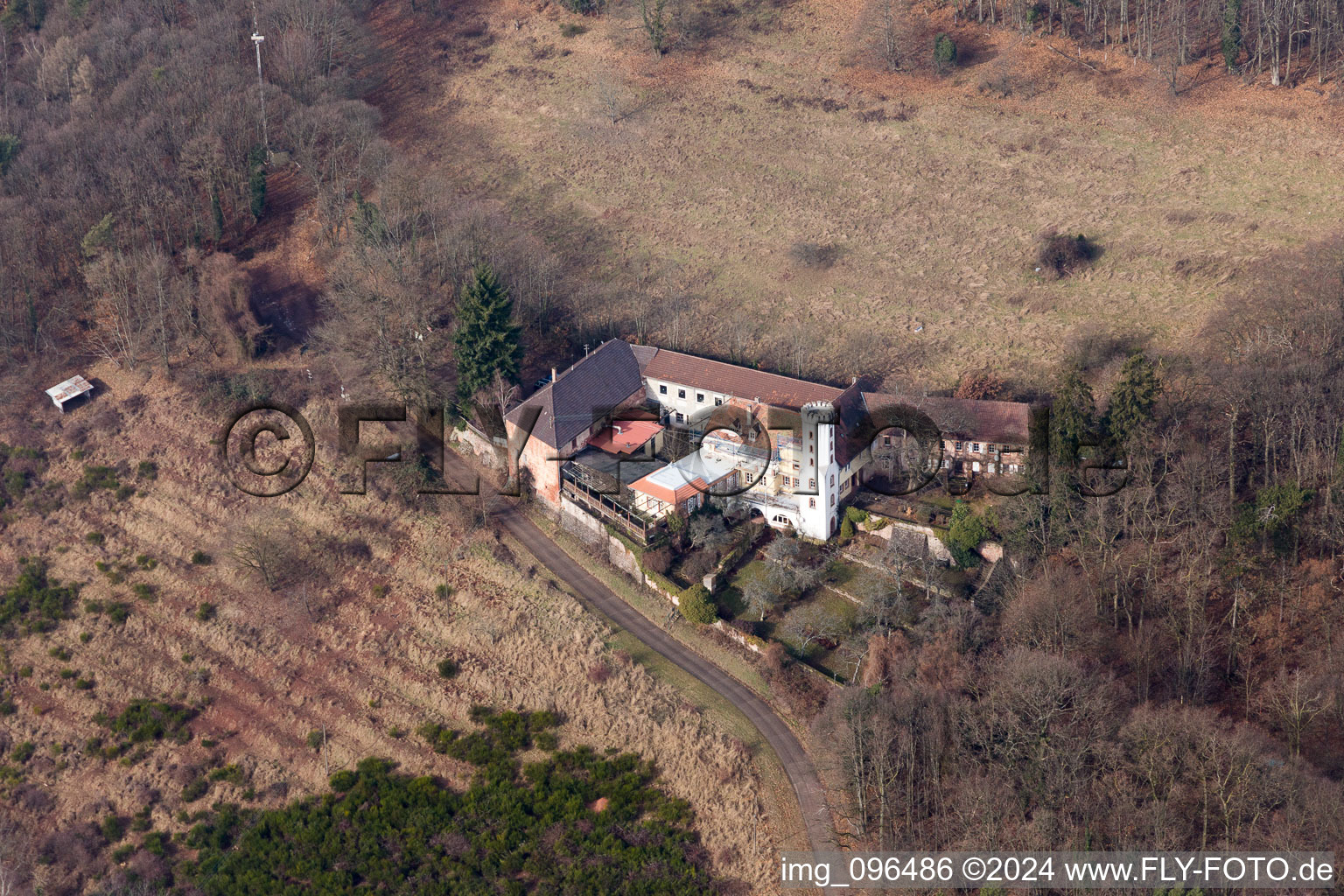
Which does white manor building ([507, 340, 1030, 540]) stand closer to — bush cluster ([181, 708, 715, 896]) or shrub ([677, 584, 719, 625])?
shrub ([677, 584, 719, 625])

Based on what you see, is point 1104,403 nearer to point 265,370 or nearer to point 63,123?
point 265,370

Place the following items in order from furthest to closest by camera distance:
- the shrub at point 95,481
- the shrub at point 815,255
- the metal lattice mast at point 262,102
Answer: the metal lattice mast at point 262,102
the shrub at point 815,255
the shrub at point 95,481

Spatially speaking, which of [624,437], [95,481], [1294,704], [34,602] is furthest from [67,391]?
[1294,704]

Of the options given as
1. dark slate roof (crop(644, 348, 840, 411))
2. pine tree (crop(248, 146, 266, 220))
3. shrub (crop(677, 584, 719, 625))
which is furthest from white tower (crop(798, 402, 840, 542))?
pine tree (crop(248, 146, 266, 220))

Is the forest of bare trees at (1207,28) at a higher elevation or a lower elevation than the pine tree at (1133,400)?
higher

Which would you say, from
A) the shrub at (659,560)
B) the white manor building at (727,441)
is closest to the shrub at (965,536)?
the white manor building at (727,441)

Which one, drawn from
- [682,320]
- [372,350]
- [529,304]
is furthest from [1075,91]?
[372,350]

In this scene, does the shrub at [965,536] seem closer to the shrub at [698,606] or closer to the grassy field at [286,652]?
the shrub at [698,606]
